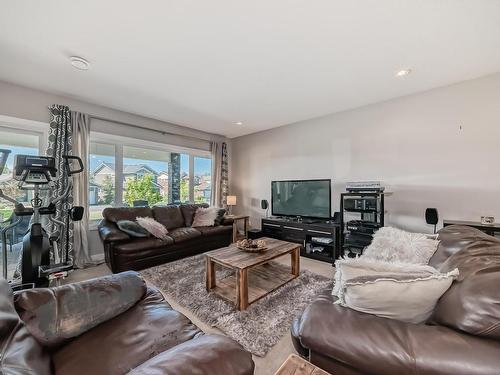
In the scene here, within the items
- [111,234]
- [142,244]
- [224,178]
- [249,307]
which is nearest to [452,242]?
[249,307]

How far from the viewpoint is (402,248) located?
1773 millimetres

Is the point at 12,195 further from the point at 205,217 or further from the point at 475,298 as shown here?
the point at 475,298

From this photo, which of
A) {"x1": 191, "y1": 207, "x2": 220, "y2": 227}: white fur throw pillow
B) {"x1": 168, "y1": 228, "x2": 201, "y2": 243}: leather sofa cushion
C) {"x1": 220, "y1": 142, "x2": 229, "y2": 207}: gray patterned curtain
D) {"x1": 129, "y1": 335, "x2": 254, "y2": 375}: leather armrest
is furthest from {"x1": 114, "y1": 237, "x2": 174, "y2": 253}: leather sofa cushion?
{"x1": 129, "y1": 335, "x2": 254, "y2": 375}: leather armrest

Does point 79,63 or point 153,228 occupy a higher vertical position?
point 79,63

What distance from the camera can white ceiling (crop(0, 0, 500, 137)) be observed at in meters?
1.62

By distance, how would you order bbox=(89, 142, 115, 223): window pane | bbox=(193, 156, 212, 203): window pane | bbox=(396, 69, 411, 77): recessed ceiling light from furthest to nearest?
bbox=(193, 156, 212, 203): window pane, bbox=(89, 142, 115, 223): window pane, bbox=(396, 69, 411, 77): recessed ceiling light

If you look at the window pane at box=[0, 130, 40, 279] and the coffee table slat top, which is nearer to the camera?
the coffee table slat top

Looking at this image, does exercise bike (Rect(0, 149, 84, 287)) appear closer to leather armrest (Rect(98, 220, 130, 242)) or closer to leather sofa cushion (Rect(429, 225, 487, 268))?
leather armrest (Rect(98, 220, 130, 242))

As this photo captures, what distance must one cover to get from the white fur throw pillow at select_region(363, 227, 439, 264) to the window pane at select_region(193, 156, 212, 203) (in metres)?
3.85

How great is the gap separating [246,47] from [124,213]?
2.93 meters

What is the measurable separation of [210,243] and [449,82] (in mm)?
4121

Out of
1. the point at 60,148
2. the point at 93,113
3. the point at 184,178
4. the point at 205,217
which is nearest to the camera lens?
the point at 60,148

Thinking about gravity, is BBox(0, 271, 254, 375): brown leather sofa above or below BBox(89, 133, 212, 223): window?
below

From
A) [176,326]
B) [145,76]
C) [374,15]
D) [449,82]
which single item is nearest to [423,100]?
[449,82]
